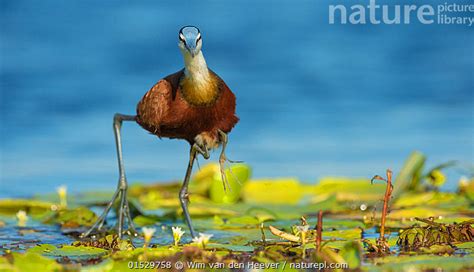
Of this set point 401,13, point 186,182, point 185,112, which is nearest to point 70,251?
point 185,112

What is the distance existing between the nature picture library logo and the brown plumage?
9.86 m

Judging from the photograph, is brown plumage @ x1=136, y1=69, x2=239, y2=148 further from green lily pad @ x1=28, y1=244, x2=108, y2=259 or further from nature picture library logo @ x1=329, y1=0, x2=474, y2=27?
nature picture library logo @ x1=329, y1=0, x2=474, y2=27

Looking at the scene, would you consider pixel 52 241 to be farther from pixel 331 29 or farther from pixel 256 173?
pixel 331 29

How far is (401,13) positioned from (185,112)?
477 inches

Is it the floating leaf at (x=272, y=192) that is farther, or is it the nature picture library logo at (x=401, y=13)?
the nature picture library logo at (x=401, y=13)

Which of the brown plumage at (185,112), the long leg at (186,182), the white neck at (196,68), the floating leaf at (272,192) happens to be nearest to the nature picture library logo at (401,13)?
the floating leaf at (272,192)

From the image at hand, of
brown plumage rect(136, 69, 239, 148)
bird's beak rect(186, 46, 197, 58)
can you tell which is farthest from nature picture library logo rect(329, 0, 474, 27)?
bird's beak rect(186, 46, 197, 58)

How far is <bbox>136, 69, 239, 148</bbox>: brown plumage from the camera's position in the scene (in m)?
5.58

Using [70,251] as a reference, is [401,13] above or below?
above

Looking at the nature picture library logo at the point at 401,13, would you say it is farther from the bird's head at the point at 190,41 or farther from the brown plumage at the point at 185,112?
the bird's head at the point at 190,41

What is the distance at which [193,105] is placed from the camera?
18.2 feet

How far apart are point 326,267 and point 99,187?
6.67m

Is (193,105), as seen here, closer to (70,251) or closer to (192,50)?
(192,50)

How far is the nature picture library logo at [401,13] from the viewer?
52.2 feet
